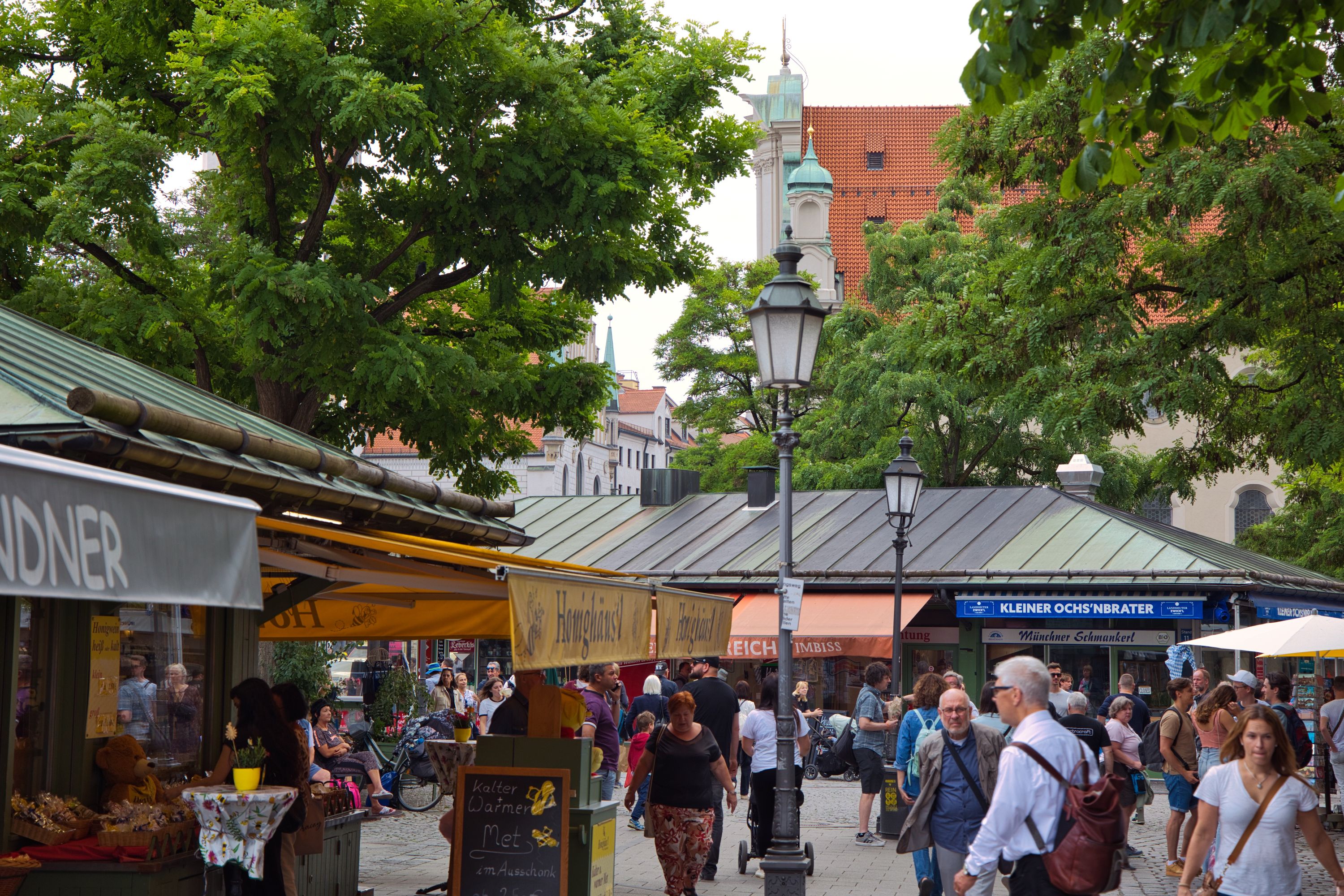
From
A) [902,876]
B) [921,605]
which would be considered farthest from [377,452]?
[902,876]

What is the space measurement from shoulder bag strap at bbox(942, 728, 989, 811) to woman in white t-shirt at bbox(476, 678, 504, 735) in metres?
11.1

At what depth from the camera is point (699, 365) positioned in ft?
139

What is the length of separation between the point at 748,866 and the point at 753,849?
41 cm


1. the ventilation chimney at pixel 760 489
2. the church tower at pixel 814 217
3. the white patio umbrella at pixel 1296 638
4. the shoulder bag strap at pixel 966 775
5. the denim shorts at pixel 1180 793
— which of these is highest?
the church tower at pixel 814 217

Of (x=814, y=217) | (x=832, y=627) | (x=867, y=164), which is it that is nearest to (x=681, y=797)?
(x=832, y=627)

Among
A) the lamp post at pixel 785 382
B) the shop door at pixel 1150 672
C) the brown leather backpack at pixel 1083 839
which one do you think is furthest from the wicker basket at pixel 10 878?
the shop door at pixel 1150 672

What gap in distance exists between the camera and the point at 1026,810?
523cm

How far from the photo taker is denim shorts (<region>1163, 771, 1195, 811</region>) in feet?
37.2

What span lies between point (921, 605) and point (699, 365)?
21046mm

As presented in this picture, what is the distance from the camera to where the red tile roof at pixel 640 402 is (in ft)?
328

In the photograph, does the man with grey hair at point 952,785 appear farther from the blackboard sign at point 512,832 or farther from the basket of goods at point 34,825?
the basket of goods at point 34,825

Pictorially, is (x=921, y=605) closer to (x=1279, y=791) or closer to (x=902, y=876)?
(x=902, y=876)

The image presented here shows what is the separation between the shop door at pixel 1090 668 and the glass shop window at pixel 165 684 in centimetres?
1703

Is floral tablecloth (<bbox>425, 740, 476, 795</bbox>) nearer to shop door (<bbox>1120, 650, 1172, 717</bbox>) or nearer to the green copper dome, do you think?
shop door (<bbox>1120, 650, 1172, 717</bbox>)
